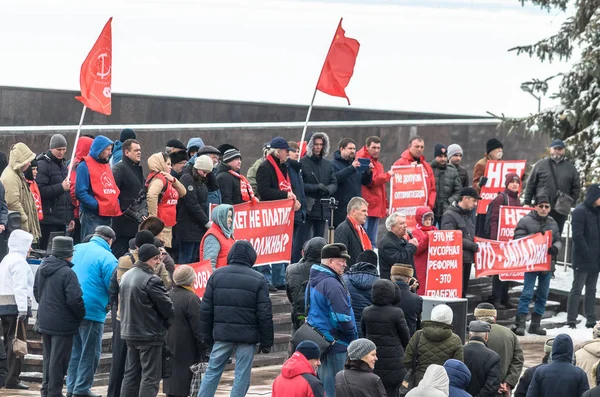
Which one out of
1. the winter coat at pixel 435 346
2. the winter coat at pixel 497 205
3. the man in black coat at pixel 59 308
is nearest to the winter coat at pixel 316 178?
the winter coat at pixel 497 205

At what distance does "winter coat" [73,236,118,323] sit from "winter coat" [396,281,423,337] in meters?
2.85

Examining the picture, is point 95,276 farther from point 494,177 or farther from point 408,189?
point 494,177

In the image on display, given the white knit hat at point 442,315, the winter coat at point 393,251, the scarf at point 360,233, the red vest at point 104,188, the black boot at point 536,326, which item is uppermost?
the red vest at point 104,188

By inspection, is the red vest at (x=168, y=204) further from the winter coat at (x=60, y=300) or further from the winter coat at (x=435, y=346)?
the winter coat at (x=435, y=346)

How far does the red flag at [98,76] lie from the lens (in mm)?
19266

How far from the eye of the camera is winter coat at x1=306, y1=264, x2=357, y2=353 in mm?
13992

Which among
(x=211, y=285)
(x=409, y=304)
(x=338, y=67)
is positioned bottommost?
(x=409, y=304)

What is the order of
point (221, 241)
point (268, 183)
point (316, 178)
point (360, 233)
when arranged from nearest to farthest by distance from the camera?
point (221, 241), point (360, 233), point (268, 183), point (316, 178)

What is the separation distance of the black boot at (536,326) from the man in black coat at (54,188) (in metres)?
6.33

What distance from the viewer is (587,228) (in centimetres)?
2067

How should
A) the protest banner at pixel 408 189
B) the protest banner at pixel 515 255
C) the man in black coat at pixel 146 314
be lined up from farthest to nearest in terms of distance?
the protest banner at pixel 408 189 < the protest banner at pixel 515 255 < the man in black coat at pixel 146 314

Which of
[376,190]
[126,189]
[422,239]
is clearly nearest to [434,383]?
[126,189]

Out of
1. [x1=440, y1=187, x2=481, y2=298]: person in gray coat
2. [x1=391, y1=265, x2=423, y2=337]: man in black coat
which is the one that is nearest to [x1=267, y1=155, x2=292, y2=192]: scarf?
[x1=440, y1=187, x2=481, y2=298]: person in gray coat

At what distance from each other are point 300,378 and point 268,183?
7.15m
